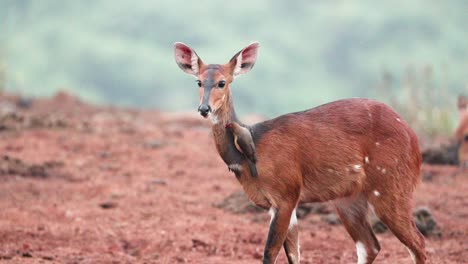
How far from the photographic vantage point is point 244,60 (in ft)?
23.0

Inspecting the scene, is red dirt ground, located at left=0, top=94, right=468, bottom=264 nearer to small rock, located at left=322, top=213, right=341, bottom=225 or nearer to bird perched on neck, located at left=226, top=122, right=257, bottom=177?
small rock, located at left=322, top=213, right=341, bottom=225

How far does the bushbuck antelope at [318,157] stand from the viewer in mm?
6691

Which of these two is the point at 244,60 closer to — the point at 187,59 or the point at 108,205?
the point at 187,59

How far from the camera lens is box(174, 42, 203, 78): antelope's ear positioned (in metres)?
7.01

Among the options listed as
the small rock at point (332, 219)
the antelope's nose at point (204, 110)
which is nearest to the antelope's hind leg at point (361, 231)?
the antelope's nose at point (204, 110)

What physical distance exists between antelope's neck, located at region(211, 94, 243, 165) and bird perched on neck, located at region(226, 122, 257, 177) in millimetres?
59

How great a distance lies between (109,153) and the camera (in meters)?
14.9

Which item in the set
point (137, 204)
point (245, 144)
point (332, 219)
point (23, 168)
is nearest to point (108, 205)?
point (137, 204)

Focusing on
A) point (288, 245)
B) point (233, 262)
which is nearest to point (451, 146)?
point (233, 262)

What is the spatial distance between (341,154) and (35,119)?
11.6 metres

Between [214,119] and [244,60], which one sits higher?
[244,60]

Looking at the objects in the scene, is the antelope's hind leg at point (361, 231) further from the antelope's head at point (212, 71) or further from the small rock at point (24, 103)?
the small rock at point (24, 103)

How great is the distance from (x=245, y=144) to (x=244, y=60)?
2.72 ft

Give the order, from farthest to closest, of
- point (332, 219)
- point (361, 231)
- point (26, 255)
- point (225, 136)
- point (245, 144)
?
point (332, 219)
point (26, 255)
point (361, 231)
point (225, 136)
point (245, 144)
